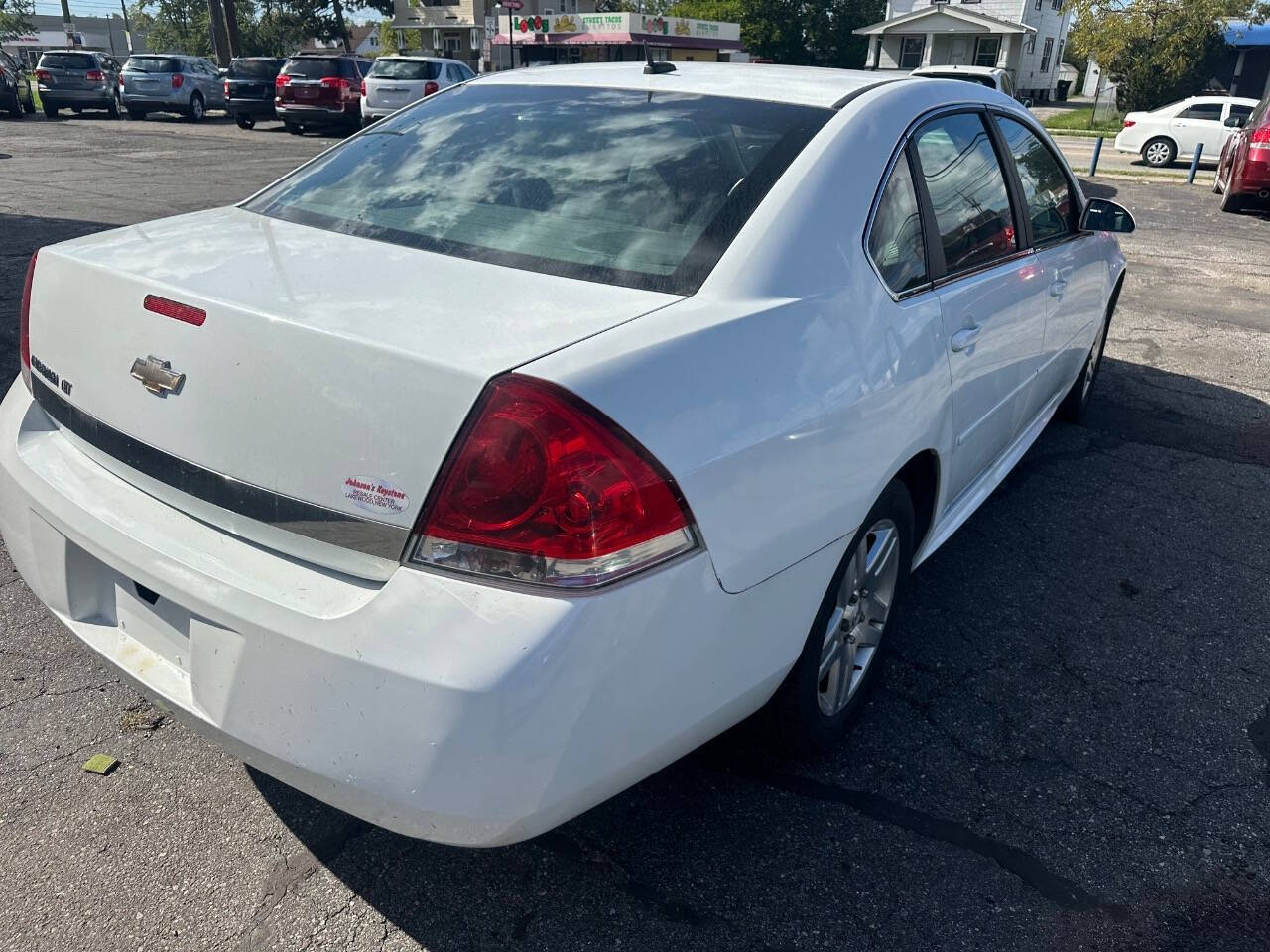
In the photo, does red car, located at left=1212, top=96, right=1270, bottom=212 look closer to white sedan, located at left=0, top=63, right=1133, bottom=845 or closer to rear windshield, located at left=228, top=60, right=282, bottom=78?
white sedan, located at left=0, top=63, right=1133, bottom=845

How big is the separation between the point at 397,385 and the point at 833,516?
3.26 feet

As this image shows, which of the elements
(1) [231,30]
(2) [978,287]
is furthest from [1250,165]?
(1) [231,30]

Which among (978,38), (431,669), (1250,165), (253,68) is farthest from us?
(978,38)

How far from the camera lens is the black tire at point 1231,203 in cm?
1339

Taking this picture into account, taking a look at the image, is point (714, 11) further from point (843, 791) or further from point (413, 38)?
point (843, 791)

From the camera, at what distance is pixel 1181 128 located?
19.7m

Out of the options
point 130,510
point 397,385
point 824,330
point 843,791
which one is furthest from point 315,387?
point 843,791

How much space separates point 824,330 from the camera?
219 centimetres

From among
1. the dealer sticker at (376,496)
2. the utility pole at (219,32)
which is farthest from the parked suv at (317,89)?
the dealer sticker at (376,496)

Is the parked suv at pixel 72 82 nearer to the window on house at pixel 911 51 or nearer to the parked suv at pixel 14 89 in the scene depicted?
the parked suv at pixel 14 89

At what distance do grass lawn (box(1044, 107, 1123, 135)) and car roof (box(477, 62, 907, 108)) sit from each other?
28980mm

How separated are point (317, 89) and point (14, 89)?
27.4ft

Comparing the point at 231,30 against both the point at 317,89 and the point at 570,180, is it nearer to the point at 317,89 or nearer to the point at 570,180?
the point at 317,89

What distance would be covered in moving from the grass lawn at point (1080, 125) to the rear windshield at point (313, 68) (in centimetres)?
1997
